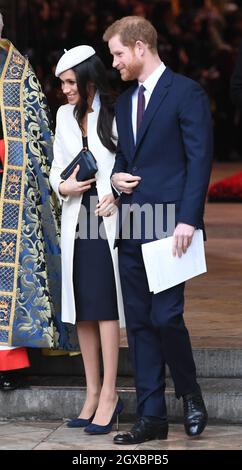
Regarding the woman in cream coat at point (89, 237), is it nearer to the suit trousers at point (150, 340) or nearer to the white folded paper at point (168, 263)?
the suit trousers at point (150, 340)

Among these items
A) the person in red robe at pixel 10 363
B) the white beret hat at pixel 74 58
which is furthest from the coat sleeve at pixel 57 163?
the person in red robe at pixel 10 363

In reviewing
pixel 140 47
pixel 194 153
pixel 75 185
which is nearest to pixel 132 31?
pixel 140 47

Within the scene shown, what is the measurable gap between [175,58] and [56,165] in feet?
40.0

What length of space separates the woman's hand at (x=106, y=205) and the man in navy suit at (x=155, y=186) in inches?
1.6

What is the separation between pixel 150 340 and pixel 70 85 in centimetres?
117

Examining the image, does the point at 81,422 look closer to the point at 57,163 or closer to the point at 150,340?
the point at 150,340

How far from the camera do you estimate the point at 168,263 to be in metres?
5.68

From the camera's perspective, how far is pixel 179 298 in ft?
18.8

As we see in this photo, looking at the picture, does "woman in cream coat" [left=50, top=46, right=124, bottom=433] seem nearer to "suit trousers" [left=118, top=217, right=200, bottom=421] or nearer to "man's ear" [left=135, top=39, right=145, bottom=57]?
"suit trousers" [left=118, top=217, right=200, bottom=421]

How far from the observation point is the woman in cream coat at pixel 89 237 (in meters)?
6.00

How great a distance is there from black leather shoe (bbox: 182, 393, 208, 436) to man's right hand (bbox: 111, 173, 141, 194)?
0.92 meters

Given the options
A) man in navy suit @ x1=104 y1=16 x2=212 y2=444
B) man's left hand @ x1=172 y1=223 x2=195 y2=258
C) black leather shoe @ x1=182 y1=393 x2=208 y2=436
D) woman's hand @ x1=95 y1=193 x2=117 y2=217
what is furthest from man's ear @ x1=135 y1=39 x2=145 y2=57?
black leather shoe @ x1=182 y1=393 x2=208 y2=436

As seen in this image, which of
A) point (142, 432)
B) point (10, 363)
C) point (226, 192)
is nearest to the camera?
point (142, 432)
